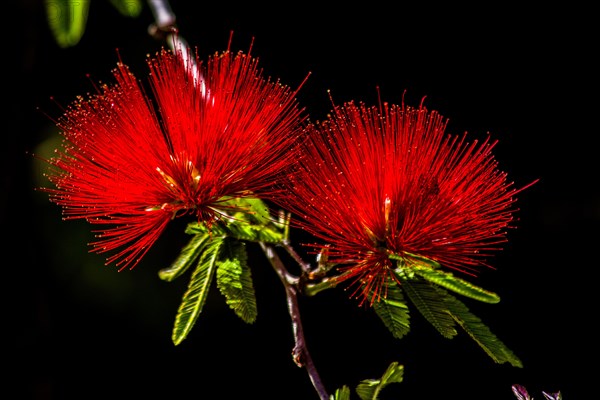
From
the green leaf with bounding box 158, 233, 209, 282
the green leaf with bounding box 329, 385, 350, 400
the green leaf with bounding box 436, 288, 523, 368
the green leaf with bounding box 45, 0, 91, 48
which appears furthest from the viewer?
the green leaf with bounding box 45, 0, 91, 48

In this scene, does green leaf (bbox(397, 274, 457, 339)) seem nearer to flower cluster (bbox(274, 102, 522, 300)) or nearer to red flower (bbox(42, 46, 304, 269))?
flower cluster (bbox(274, 102, 522, 300))

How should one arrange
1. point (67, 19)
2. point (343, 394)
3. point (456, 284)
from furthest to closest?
point (67, 19) < point (456, 284) < point (343, 394)

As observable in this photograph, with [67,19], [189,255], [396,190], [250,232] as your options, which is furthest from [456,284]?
[67,19]

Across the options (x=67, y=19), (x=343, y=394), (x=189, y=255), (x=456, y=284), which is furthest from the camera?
(x=67, y=19)

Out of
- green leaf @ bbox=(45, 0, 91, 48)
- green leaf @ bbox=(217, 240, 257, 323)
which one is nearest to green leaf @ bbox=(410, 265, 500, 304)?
green leaf @ bbox=(217, 240, 257, 323)

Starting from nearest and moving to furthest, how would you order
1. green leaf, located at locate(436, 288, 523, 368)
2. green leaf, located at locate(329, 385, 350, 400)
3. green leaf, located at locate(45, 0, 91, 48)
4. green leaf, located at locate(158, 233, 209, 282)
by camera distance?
green leaf, located at locate(329, 385, 350, 400) → green leaf, located at locate(436, 288, 523, 368) → green leaf, located at locate(158, 233, 209, 282) → green leaf, located at locate(45, 0, 91, 48)

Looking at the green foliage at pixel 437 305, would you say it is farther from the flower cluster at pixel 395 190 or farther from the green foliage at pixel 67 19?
the green foliage at pixel 67 19

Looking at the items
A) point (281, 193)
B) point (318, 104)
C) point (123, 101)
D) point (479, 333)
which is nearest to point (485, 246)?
point (479, 333)

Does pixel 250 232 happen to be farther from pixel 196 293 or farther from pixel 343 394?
pixel 343 394

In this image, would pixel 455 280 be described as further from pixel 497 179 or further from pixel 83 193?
pixel 83 193
